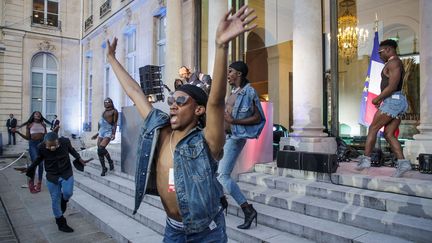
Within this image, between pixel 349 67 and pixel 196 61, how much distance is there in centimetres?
508

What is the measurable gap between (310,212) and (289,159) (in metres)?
1.55

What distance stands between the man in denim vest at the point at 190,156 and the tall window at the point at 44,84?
2437 centimetres

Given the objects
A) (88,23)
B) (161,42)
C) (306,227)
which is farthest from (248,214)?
(88,23)

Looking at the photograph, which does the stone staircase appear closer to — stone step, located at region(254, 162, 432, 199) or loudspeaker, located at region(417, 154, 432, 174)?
stone step, located at region(254, 162, 432, 199)

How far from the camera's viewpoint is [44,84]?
77.6 ft

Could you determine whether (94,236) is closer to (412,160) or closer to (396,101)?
(396,101)

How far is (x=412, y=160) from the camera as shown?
5.55m

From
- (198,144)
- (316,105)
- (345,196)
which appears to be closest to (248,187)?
(345,196)

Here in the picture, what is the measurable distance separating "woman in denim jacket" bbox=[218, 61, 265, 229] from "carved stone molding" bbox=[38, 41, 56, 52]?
23485 mm

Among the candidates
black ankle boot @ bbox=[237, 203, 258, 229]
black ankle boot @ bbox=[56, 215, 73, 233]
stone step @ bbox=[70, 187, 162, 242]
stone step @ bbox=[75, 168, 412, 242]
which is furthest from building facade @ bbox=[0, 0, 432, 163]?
black ankle boot @ bbox=[56, 215, 73, 233]

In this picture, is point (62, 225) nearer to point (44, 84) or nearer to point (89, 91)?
point (89, 91)

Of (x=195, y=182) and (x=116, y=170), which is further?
(x=116, y=170)

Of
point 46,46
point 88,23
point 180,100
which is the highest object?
point 88,23

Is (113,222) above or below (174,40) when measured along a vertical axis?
below
